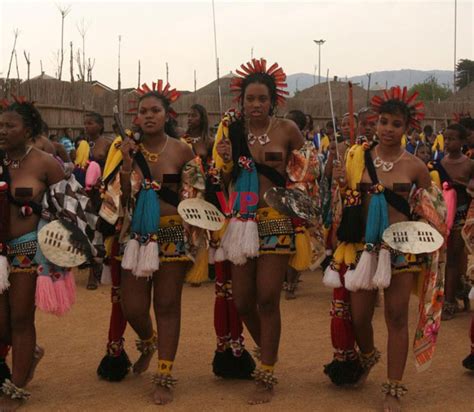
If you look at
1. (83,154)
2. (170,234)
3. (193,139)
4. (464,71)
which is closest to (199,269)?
(170,234)

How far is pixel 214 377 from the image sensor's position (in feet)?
19.5

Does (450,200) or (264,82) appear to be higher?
(264,82)

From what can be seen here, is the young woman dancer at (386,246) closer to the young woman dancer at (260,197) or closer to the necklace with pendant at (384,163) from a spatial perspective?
the necklace with pendant at (384,163)

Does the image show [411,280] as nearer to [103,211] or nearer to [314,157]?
[314,157]

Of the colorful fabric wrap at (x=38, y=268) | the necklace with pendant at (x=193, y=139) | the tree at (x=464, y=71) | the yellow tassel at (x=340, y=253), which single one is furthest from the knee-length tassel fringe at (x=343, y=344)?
the tree at (x=464, y=71)

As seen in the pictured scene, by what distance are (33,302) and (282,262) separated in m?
1.73

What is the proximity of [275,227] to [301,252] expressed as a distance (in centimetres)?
26

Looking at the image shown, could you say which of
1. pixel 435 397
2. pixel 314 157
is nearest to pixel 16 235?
pixel 314 157

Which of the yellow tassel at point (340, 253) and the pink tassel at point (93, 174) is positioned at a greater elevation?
the pink tassel at point (93, 174)

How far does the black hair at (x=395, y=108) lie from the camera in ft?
17.4

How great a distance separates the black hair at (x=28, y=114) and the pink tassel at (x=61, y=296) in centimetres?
105

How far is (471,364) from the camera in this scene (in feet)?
19.8

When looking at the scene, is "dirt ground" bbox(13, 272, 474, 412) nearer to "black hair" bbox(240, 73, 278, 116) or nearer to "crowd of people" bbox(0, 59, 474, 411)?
"crowd of people" bbox(0, 59, 474, 411)

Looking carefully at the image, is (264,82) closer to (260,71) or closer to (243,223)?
(260,71)
